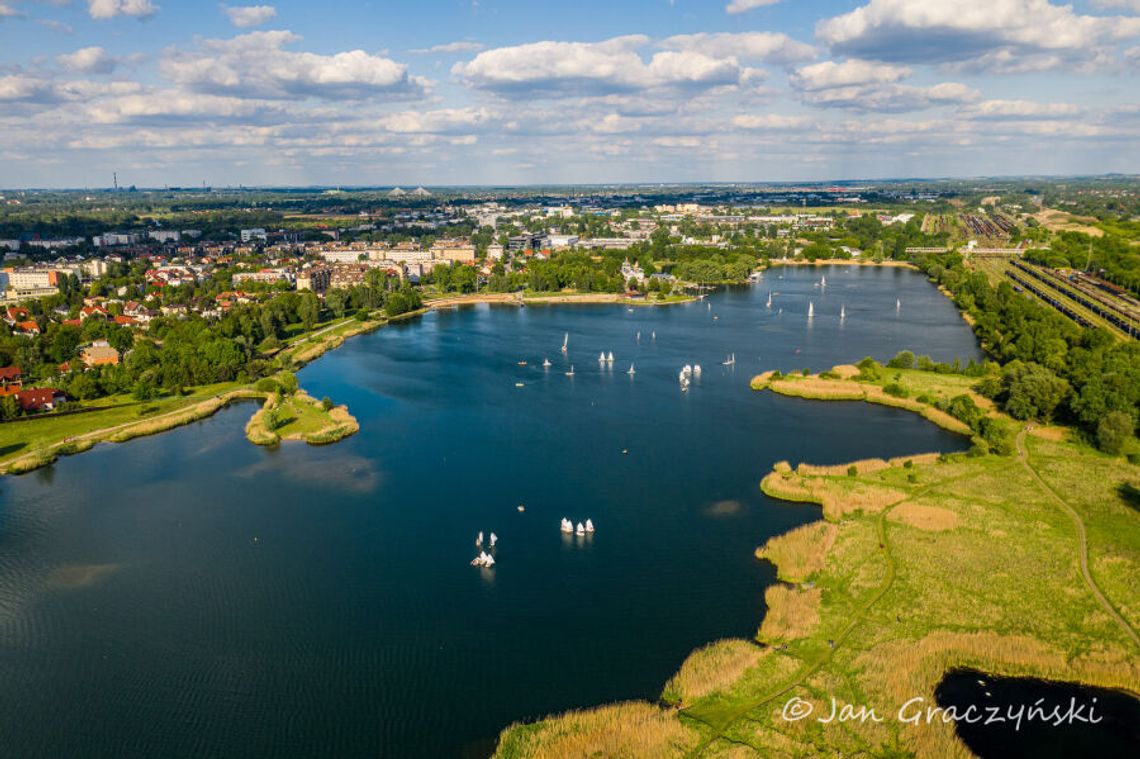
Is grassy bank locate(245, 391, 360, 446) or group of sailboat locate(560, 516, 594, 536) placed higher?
grassy bank locate(245, 391, 360, 446)

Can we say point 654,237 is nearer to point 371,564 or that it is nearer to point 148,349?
point 148,349

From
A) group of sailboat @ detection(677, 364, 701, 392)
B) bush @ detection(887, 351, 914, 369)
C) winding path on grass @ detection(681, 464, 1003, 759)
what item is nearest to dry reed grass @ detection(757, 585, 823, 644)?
winding path on grass @ detection(681, 464, 1003, 759)

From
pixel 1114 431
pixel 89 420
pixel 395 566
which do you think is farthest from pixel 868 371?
pixel 89 420

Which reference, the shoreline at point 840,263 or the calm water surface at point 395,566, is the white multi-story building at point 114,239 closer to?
the calm water surface at point 395,566

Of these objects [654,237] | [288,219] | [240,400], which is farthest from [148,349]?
[288,219]

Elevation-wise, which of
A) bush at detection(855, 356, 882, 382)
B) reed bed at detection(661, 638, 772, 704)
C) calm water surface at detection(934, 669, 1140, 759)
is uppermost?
bush at detection(855, 356, 882, 382)

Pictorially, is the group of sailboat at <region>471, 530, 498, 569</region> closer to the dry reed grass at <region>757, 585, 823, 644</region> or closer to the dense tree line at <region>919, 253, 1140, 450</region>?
the dry reed grass at <region>757, 585, 823, 644</region>

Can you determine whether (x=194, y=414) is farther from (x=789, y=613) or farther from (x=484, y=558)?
(x=789, y=613)
